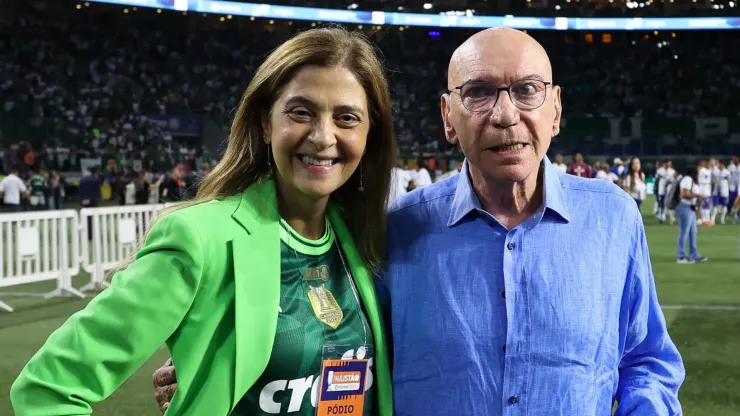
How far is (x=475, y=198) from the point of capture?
6.97 ft

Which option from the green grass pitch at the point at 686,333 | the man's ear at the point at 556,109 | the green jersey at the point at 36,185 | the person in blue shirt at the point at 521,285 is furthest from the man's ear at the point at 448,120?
the green jersey at the point at 36,185

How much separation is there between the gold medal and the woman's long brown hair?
195 millimetres

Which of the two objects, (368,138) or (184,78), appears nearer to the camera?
(368,138)

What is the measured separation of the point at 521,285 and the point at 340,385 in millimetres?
529

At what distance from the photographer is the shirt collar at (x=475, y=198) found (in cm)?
205

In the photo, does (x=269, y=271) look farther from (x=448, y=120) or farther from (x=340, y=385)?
(x=448, y=120)

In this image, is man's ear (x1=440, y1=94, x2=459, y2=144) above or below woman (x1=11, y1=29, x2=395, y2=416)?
above

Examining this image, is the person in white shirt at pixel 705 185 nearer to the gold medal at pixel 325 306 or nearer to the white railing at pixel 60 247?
the white railing at pixel 60 247

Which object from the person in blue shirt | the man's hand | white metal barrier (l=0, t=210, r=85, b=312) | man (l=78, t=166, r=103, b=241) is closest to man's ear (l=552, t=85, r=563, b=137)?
the person in blue shirt

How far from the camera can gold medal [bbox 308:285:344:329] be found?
2.04m

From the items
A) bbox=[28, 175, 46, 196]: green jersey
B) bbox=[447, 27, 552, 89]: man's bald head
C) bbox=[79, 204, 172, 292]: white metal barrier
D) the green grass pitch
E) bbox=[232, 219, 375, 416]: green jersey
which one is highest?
bbox=[447, 27, 552, 89]: man's bald head

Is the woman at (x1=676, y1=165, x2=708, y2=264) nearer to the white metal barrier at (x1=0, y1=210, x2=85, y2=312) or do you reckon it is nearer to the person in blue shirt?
the white metal barrier at (x1=0, y1=210, x2=85, y2=312)

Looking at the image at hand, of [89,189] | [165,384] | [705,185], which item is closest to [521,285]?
[165,384]

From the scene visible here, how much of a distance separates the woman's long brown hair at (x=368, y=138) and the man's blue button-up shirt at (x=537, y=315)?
263 mm
